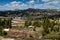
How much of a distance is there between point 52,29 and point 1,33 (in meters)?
15.6

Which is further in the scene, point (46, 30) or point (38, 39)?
point (46, 30)

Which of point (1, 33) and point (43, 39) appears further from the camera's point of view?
point (1, 33)

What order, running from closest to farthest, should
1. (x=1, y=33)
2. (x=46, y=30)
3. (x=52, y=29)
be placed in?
(x=1, y=33), (x=46, y=30), (x=52, y=29)

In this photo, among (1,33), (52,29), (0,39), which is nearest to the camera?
(0,39)

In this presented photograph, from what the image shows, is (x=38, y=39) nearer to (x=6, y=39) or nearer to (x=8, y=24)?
(x=6, y=39)

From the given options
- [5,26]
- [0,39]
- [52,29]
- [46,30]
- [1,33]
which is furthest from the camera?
[5,26]

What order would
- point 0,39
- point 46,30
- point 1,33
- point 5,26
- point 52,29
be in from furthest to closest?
point 5,26
point 52,29
point 46,30
point 1,33
point 0,39

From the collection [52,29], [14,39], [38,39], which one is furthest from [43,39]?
[52,29]

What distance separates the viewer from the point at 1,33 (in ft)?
148

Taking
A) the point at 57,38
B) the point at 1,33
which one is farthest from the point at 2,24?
the point at 57,38

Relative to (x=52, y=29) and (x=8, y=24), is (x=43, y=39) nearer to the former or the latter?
(x=52, y=29)

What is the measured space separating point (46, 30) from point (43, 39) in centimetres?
1002

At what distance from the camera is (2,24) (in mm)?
62875

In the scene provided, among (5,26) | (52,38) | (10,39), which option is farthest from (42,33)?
(5,26)
